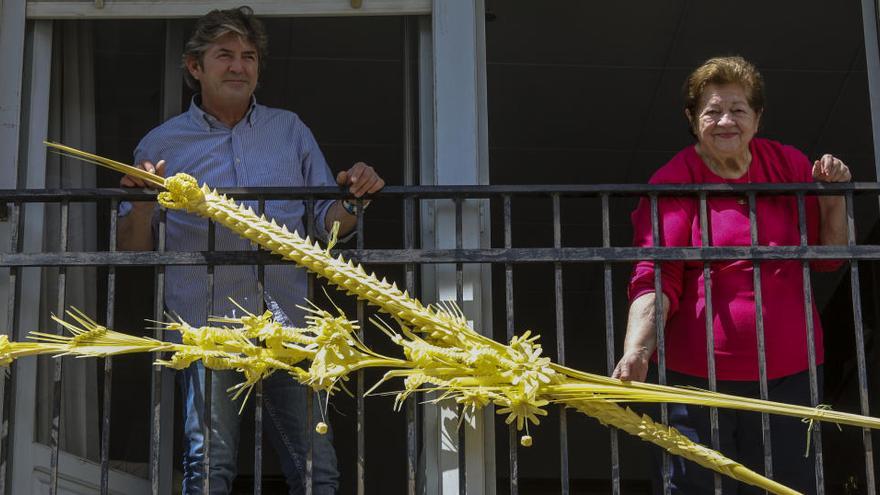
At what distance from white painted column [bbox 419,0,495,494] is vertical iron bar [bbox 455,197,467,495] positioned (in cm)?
3

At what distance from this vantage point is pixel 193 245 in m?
4.93

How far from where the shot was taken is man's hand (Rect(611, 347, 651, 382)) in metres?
4.44

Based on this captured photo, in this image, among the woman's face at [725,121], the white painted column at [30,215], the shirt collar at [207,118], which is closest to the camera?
the woman's face at [725,121]

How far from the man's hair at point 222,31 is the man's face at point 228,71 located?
2 cm

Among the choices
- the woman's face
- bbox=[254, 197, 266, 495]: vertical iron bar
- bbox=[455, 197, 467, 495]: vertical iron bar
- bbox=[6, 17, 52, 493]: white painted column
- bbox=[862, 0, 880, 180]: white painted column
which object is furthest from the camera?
bbox=[862, 0, 880, 180]: white painted column

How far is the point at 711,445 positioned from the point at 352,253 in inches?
46.4

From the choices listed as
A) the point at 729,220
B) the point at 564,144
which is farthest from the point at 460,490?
the point at 564,144

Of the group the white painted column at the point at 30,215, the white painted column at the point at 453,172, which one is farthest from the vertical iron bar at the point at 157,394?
the white painted column at the point at 453,172

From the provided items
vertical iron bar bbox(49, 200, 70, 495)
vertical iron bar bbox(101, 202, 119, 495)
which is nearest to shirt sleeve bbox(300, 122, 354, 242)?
vertical iron bar bbox(101, 202, 119, 495)

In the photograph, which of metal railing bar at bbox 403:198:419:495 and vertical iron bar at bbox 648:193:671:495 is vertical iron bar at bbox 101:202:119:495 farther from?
vertical iron bar at bbox 648:193:671:495

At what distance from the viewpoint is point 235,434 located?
15.3ft

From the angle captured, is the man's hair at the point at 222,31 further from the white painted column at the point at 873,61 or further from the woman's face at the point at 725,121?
the white painted column at the point at 873,61

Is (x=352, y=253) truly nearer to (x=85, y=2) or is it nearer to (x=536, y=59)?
(x=85, y=2)

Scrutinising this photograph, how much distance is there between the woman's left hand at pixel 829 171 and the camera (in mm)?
4676
